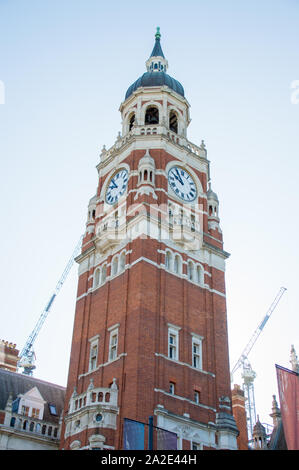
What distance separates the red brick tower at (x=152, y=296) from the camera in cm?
3903

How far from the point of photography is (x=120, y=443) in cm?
3691

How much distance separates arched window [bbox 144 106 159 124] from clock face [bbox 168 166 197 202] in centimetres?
731

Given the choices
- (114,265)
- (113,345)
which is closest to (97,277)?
(114,265)

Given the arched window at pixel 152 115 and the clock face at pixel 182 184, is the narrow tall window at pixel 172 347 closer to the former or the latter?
the clock face at pixel 182 184

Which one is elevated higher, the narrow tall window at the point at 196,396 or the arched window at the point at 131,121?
the arched window at the point at 131,121

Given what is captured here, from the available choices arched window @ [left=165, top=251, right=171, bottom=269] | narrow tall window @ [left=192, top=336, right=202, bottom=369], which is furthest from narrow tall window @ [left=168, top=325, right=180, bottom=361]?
arched window @ [left=165, top=251, right=171, bottom=269]

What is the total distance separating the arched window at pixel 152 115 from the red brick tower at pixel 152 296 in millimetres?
399

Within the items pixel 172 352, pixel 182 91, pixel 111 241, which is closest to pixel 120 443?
pixel 172 352

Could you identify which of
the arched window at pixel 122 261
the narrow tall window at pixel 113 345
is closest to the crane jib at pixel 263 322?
the arched window at pixel 122 261

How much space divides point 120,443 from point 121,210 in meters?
19.2

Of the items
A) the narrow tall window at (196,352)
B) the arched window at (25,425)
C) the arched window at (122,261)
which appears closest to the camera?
the arched window at (25,425)

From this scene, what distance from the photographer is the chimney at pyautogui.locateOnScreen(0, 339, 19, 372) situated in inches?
2375

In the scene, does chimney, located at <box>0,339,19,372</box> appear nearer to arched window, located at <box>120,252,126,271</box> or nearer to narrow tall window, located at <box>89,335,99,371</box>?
narrow tall window, located at <box>89,335,99,371</box>
